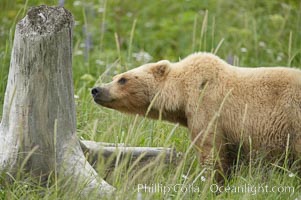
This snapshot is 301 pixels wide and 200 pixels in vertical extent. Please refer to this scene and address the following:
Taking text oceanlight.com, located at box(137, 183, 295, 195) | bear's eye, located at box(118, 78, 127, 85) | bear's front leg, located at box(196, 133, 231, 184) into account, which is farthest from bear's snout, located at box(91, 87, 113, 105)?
text oceanlight.com, located at box(137, 183, 295, 195)

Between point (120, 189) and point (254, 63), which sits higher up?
point (254, 63)

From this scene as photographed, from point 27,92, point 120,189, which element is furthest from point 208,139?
point 27,92

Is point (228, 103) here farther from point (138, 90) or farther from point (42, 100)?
point (42, 100)

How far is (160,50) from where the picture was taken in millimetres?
12789

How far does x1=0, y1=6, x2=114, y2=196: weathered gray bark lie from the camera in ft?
19.1

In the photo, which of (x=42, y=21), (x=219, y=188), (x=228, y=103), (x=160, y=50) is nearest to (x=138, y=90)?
(x=228, y=103)

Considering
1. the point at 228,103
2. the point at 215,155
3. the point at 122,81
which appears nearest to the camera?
the point at 215,155

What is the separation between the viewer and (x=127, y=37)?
12.6 metres

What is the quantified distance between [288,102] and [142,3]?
7.83 metres

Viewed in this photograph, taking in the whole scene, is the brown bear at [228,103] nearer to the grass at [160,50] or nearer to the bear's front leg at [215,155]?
the bear's front leg at [215,155]

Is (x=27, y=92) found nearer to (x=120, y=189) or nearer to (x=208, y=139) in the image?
(x=120, y=189)

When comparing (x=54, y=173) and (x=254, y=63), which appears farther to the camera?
(x=254, y=63)

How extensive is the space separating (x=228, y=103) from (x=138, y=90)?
0.87m

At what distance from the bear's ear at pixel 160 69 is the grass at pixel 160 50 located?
45 cm
